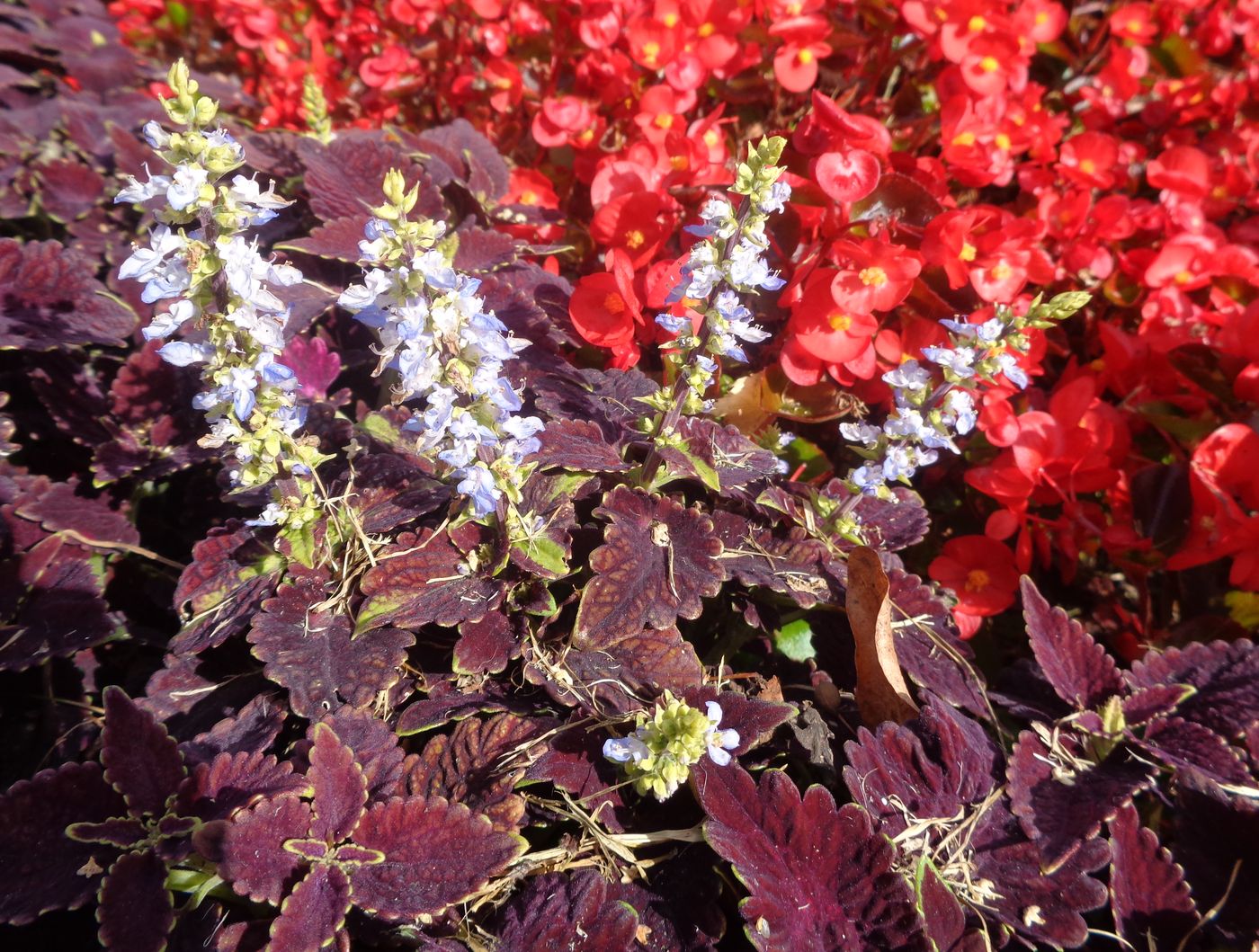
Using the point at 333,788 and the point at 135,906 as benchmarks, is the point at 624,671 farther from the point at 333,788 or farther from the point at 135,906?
the point at 135,906

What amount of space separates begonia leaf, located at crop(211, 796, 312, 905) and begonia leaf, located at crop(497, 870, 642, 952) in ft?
0.93

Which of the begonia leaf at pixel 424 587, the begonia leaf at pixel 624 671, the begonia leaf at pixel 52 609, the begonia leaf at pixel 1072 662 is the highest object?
the begonia leaf at pixel 1072 662

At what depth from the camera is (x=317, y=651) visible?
1156mm

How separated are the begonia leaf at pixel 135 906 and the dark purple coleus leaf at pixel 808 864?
0.65m

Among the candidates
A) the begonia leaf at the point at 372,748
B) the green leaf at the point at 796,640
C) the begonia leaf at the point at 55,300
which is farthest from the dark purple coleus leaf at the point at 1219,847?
the begonia leaf at the point at 55,300

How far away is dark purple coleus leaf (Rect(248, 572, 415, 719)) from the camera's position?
111cm

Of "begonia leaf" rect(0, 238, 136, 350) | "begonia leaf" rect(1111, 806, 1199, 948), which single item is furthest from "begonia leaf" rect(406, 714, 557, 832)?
"begonia leaf" rect(0, 238, 136, 350)

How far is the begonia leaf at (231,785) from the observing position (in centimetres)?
102

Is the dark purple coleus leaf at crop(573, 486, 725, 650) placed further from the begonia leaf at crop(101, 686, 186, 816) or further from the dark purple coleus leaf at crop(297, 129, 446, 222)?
the dark purple coleus leaf at crop(297, 129, 446, 222)

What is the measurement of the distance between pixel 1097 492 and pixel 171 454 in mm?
2066

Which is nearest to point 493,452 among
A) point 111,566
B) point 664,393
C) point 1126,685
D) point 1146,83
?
point 664,393

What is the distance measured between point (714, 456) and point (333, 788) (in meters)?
0.75

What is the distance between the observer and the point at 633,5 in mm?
2002

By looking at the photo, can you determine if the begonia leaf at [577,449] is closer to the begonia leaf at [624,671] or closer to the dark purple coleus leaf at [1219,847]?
the begonia leaf at [624,671]
